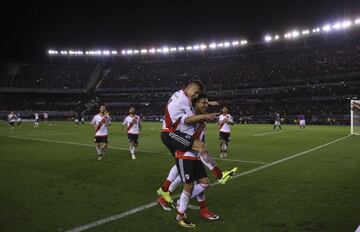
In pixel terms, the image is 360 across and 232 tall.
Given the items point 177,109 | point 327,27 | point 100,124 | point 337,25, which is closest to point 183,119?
point 177,109

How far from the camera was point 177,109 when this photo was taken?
5941 mm

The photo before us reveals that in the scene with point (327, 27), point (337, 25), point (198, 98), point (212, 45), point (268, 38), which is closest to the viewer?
point (198, 98)

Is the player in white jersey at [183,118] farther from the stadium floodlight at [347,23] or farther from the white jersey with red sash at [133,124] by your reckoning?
the stadium floodlight at [347,23]

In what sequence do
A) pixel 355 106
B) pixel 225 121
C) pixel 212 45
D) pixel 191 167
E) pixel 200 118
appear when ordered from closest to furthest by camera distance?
pixel 200 118 < pixel 191 167 < pixel 225 121 < pixel 355 106 < pixel 212 45

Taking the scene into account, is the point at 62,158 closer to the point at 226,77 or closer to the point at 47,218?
the point at 47,218

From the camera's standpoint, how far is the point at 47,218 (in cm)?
645

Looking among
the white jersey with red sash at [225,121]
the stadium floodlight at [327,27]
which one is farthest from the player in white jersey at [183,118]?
the stadium floodlight at [327,27]

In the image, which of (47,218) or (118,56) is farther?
(118,56)

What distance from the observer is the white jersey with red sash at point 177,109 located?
5.93 meters

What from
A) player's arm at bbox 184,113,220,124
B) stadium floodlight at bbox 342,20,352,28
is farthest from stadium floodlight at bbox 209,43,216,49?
player's arm at bbox 184,113,220,124

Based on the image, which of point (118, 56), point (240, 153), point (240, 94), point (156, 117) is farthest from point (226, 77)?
point (240, 153)

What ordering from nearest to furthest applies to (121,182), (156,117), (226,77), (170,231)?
(170,231)
(121,182)
(156,117)
(226,77)

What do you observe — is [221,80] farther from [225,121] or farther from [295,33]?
[225,121]

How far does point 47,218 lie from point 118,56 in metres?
90.1
